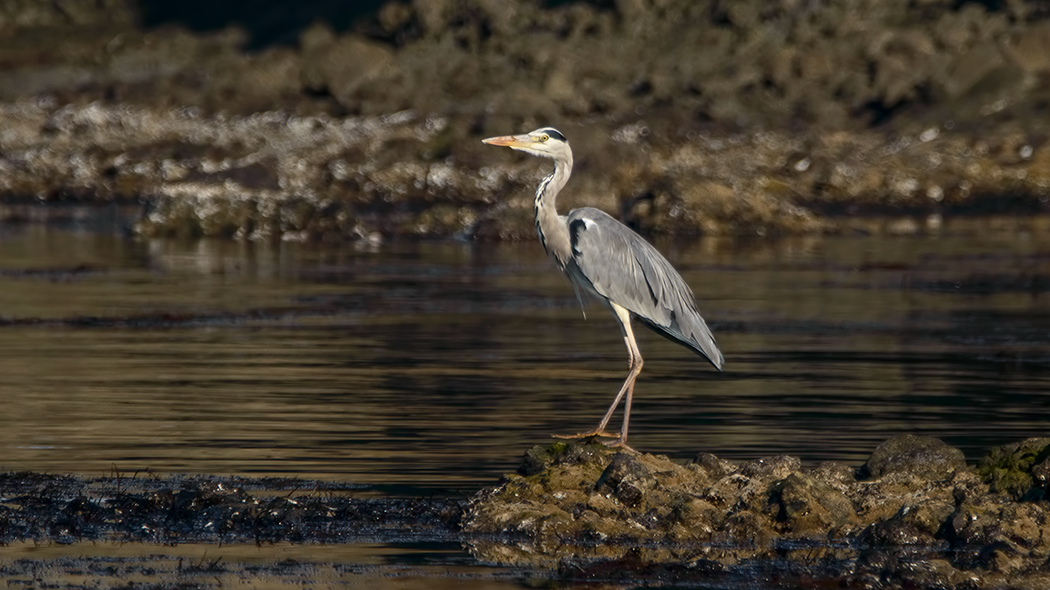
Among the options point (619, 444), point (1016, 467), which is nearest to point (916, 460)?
point (1016, 467)

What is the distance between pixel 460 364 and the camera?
18.2 metres

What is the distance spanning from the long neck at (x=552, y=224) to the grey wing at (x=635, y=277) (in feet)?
0.39

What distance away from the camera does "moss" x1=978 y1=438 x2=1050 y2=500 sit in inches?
409

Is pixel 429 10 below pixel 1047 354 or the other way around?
the other way around

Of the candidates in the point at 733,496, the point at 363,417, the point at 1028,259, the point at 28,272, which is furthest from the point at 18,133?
the point at 733,496

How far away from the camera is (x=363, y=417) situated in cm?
1443

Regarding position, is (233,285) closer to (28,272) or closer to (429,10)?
(28,272)

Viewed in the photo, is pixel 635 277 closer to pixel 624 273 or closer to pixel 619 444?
pixel 624 273

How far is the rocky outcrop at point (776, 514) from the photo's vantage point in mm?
9570

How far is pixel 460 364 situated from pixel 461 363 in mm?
79

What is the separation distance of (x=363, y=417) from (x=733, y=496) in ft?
14.8

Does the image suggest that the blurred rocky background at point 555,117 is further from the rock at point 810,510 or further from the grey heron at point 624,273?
the rock at point 810,510

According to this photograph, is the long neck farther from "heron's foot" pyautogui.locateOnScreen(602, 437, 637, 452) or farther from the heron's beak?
"heron's foot" pyautogui.locateOnScreen(602, 437, 637, 452)

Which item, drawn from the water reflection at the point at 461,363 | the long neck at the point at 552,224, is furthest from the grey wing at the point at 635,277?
the water reflection at the point at 461,363
